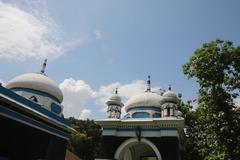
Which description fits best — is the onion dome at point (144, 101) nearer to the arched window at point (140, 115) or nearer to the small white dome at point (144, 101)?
the small white dome at point (144, 101)

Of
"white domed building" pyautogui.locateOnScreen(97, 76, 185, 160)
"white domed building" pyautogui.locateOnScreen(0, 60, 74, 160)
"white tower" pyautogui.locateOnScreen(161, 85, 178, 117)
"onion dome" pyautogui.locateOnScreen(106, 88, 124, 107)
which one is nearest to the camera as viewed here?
"white domed building" pyautogui.locateOnScreen(0, 60, 74, 160)

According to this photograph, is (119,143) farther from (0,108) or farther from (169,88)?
(0,108)

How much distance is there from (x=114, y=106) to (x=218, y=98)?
312 inches

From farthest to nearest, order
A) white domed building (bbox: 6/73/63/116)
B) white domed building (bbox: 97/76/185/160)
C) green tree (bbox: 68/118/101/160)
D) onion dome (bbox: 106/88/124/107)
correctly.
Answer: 1. green tree (bbox: 68/118/101/160)
2. onion dome (bbox: 106/88/124/107)
3. white domed building (bbox: 6/73/63/116)
4. white domed building (bbox: 97/76/185/160)

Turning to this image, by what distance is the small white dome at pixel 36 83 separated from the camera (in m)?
19.3

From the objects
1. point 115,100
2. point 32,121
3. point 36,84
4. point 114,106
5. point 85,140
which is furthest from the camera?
point 85,140

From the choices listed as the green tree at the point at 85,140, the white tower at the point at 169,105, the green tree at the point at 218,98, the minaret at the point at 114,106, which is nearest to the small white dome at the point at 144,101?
the minaret at the point at 114,106

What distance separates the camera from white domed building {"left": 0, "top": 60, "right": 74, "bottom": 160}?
12.1m

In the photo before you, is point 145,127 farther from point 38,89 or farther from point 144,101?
point 38,89

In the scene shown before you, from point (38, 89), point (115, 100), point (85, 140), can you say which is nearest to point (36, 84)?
point (38, 89)

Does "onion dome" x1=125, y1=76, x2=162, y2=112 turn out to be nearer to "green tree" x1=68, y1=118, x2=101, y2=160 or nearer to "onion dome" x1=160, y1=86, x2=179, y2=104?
"onion dome" x1=160, y1=86, x2=179, y2=104

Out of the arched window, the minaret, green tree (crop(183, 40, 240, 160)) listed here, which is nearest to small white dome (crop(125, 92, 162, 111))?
the arched window

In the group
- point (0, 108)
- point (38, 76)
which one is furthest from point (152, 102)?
point (0, 108)

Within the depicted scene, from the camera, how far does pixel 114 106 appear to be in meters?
19.7
